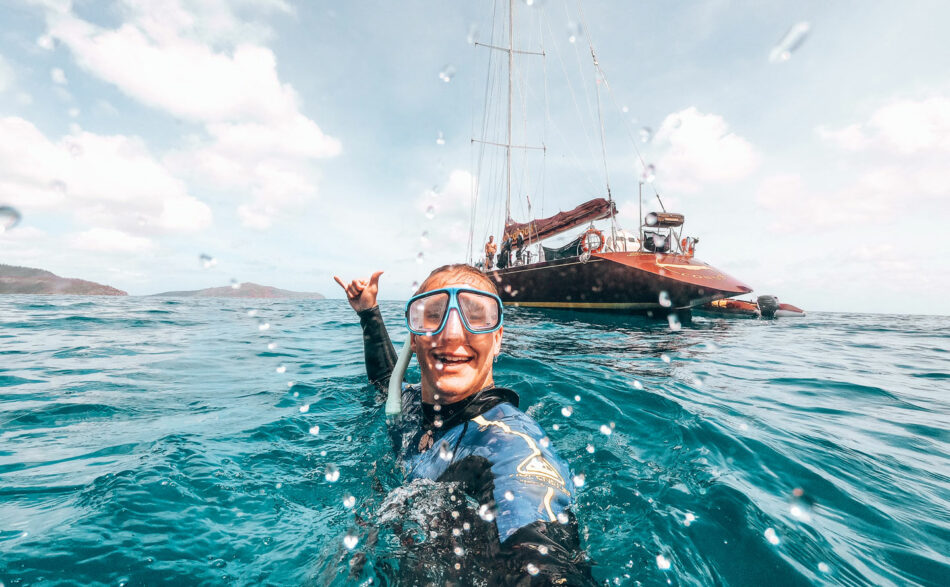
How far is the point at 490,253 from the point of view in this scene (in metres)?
21.0

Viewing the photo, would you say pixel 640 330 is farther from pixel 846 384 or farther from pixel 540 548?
pixel 540 548

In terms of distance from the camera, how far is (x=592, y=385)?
16.0 feet

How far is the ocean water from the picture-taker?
1.81 meters

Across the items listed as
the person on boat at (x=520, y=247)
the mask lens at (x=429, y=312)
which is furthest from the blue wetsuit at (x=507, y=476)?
the person on boat at (x=520, y=247)

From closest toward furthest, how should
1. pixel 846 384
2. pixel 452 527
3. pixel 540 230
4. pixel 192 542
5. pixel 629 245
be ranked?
pixel 452 527 < pixel 192 542 < pixel 846 384 < pixel 629 245 < pixel 540 230

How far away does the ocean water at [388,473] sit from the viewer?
5.94 ft

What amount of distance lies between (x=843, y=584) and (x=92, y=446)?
5.22 meters

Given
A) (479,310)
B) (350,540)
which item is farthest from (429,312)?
(350,540)

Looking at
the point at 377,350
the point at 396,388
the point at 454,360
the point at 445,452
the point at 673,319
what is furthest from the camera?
the point at 673,319

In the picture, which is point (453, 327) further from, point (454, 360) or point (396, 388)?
point (396, 388)

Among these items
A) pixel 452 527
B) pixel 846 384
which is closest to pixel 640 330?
pixel 846 384

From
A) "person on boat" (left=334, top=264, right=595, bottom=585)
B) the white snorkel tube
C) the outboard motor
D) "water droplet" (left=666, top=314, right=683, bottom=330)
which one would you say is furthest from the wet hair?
the outboard motor

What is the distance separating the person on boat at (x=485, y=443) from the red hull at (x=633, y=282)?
497 inches

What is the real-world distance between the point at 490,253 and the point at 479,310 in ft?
62.0
